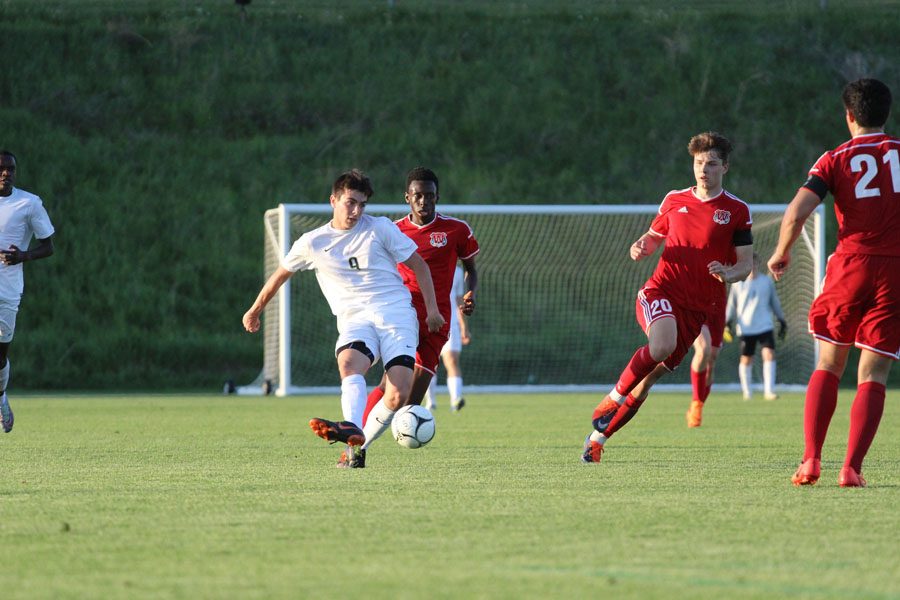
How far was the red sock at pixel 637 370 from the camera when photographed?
873cm

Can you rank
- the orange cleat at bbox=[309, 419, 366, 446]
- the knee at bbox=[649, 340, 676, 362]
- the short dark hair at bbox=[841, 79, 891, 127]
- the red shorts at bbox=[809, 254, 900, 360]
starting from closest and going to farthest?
the red shorts at bbox=[809, 254, 900, 360]
the short dark hair at bbox=[841, 79, 891, 127]
the orange cleat at bbox=[309, 419, 366, 446]
the knee at bbox=[649, 340, 676, 362]

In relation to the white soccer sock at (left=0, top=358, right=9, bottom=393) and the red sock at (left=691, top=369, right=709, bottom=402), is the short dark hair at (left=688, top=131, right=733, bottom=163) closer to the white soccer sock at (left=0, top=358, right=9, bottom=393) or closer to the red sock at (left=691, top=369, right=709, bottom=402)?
the red sock at (left=691, top=369, right=709, bottom=402)

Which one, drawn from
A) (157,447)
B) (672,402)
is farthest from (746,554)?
(672,402)

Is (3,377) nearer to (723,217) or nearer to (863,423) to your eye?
(723,217)

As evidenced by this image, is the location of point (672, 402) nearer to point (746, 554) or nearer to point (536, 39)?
point (746, 554)

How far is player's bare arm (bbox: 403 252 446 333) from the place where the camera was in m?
8.37

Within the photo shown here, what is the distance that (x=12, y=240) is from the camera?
11312 mm

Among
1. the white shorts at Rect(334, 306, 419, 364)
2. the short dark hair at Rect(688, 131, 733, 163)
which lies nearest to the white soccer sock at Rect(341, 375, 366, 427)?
the white shorts at Rect(334, 306, 419, 364)

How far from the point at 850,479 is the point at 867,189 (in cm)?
143

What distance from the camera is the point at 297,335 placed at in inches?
989

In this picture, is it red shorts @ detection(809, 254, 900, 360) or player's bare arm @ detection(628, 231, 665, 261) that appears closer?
red shorts @ detection(809, 254, 900, 360)

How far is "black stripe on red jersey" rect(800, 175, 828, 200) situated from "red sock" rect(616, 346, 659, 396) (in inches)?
Answer: 77.7

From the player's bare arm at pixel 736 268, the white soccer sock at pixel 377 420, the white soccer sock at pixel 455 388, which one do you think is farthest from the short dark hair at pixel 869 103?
the white soccer sock at pixel 455 388

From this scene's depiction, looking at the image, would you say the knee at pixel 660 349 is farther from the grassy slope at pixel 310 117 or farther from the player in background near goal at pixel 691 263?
the grassy slope at pixel 310 117
